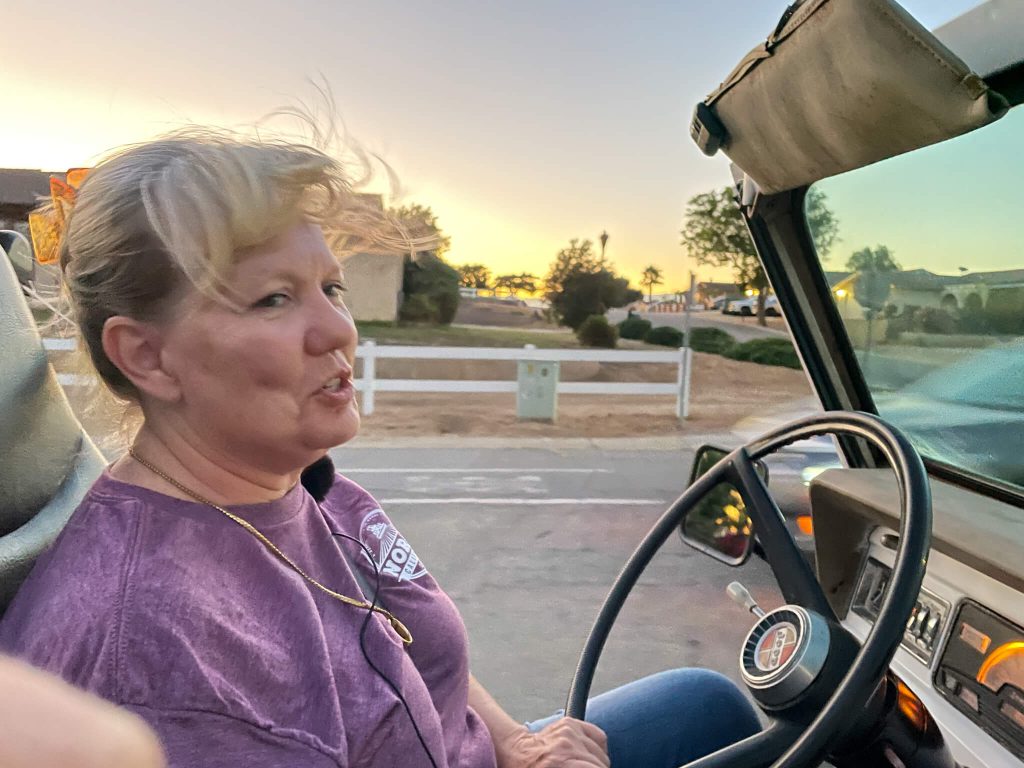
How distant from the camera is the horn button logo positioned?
1242mm

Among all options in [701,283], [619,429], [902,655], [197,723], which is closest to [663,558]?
[902,655]

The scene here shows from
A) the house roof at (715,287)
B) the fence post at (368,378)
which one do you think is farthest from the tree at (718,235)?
the fence post at (368,378)

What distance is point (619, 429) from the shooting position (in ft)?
35.3

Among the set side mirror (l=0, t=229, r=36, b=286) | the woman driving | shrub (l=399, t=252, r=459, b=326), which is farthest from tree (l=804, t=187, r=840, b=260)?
shrub (l=399, t=252, r=459, b=326)

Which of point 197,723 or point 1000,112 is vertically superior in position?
point 1000,112

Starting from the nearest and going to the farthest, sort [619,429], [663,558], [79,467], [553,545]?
[79,467] < [663,558] < [553,545] < [619,429]

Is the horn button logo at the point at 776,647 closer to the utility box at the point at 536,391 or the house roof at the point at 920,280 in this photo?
the house roof at the point at 920,280

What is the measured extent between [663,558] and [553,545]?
0.70m

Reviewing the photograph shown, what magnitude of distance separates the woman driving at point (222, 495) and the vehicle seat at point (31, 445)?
23cm

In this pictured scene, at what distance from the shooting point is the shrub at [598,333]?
18.7 m

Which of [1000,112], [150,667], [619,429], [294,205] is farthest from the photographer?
[619,429]

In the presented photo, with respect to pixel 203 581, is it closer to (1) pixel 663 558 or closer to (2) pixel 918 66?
(2) pixel 918 66

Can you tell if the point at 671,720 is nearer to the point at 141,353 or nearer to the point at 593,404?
the point at 141,353

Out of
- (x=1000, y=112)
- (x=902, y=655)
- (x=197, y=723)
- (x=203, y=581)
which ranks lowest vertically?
(x=902, y=655)
